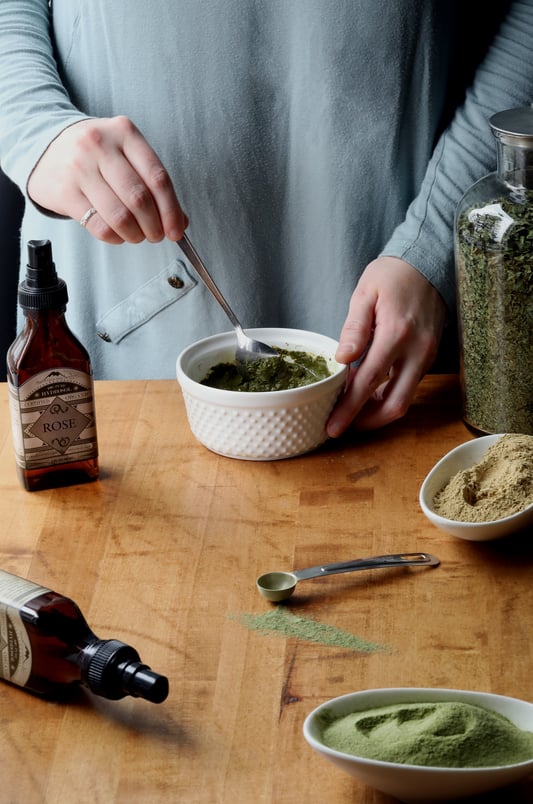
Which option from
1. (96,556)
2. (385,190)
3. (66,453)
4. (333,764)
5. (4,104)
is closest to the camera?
(333,764)

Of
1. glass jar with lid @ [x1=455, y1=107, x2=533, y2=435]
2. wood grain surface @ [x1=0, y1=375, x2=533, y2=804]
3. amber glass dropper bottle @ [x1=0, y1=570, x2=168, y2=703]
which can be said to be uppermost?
glass jar with lid @ [x1=455, y1=107, x2=533, y2=435]

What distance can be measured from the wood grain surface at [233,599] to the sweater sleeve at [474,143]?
0.21 metres

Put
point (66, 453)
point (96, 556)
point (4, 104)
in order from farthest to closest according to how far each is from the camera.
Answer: point (4, 104) → point (66, 453) → point (96, 556)

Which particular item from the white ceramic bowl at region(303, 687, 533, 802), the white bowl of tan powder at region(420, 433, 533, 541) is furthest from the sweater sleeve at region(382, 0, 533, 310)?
the white ceramic bowl at region(303, 687, 533, 802)

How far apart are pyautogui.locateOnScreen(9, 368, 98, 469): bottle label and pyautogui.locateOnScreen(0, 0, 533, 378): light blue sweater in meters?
0.35

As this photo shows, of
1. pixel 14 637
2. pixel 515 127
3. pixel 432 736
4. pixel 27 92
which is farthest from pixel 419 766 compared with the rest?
pixel 27 92

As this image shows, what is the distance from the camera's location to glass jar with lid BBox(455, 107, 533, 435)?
3.59 ft

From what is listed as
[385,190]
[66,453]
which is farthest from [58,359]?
[385,190]

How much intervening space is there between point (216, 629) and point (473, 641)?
0.23 m

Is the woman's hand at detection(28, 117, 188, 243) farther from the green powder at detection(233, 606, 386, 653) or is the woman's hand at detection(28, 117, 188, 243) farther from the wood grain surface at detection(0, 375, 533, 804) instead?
the green powder at detection(233, 606, 386, 653)

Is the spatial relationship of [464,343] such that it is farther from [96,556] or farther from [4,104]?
[4,104]

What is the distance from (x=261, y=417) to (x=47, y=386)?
9.7 inches

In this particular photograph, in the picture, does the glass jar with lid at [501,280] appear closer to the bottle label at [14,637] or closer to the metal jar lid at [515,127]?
the metal jar lid at [515,127]

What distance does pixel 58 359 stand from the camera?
3.52 ft
